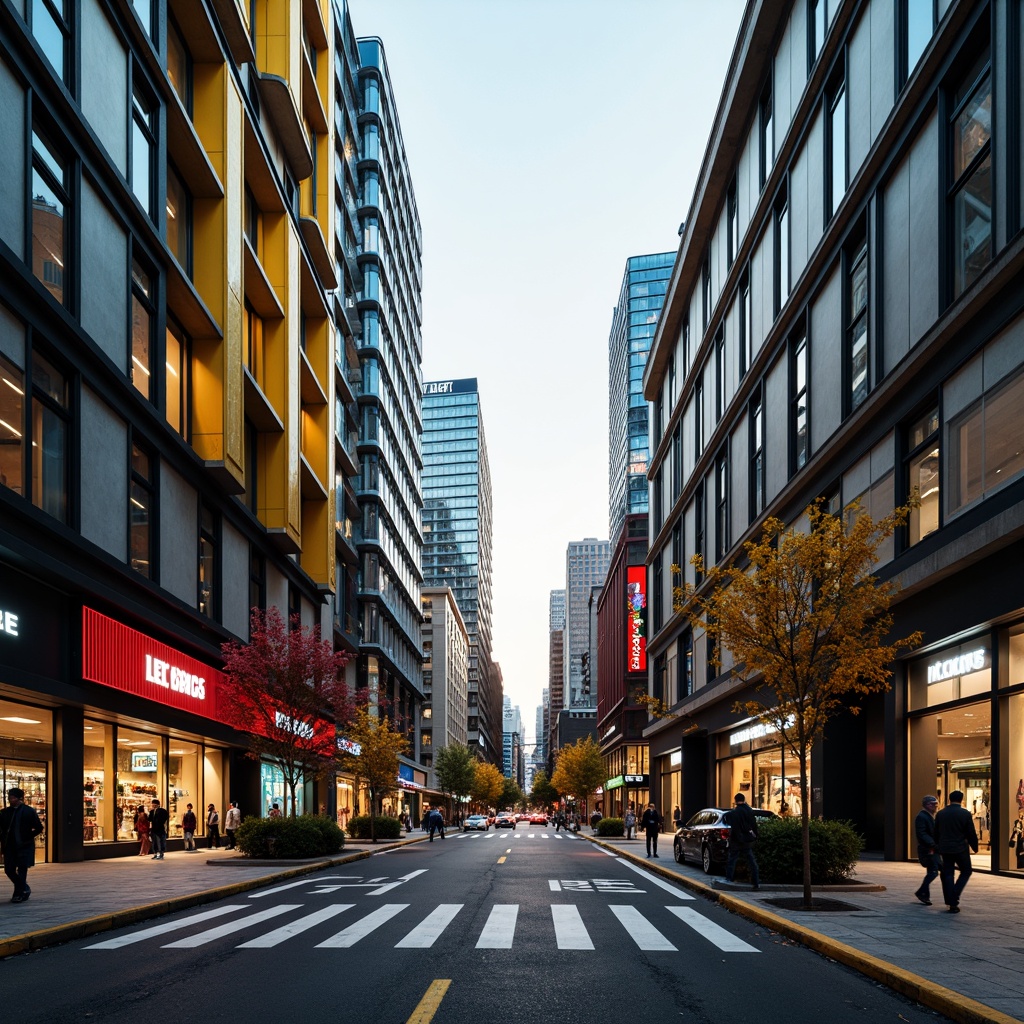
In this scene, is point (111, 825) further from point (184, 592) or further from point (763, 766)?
point (763, 766)

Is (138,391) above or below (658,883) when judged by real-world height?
above

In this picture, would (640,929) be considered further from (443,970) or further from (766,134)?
(766,134)

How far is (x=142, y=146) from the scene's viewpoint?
86.8 ft

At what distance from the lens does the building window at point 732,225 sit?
132 feet

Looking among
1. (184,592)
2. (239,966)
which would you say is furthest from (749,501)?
(239,966)

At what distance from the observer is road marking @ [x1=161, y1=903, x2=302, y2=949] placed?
37.7 ft

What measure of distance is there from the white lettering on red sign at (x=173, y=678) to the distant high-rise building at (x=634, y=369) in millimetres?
108532

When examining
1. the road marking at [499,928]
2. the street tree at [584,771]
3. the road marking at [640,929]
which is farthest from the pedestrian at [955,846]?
the street tree at [584,771]

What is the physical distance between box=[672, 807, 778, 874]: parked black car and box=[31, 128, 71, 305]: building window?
56.0ft

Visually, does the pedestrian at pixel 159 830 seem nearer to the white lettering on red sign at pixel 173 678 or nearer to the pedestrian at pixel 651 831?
the white lettering on red sign at pixel 173 678

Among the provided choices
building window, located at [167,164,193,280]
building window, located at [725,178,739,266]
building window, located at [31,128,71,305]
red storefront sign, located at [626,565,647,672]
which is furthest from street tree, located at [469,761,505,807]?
building window, located at [31,128,71,305]

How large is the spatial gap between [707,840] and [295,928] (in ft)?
37.5

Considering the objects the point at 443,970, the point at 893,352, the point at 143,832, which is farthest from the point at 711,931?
the point at 143,832

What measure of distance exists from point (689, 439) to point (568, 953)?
40.8 m
